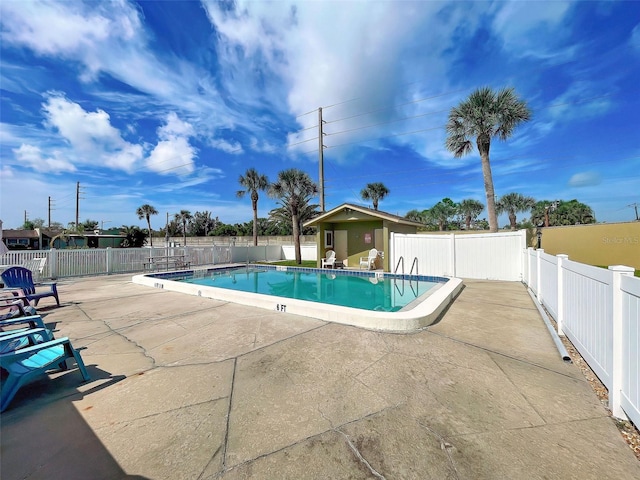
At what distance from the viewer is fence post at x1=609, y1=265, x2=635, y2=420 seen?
2.36 metres

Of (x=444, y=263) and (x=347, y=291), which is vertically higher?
(x=444, y=263)

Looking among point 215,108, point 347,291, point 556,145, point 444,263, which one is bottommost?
point 347,291

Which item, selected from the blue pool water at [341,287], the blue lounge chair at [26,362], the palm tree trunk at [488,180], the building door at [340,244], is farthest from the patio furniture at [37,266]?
the palm tree trunk at [488,180]

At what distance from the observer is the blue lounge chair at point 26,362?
2.49 metres

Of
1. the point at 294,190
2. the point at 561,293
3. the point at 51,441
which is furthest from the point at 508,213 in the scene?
the point at 51,441

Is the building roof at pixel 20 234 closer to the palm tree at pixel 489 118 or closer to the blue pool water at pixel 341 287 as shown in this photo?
the blue pool water at pixel 341 287

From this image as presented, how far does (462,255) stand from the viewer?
1130 centimetres

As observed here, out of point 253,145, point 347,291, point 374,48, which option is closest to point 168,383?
point 347,291

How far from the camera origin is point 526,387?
112 inches

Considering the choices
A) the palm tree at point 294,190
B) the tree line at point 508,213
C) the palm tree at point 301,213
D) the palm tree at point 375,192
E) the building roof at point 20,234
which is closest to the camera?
the palm tree at point 294,190

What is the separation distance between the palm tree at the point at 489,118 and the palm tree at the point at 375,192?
17.9 m

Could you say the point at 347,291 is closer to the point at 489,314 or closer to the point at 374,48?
the point at 489,314

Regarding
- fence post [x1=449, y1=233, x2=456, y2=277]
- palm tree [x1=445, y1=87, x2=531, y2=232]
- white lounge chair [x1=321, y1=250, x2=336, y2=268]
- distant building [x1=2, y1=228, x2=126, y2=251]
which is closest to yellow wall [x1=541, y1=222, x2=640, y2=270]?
palm tree [x1=445, y1=87, x2=531, y2=232]

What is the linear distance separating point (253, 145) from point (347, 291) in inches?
828
